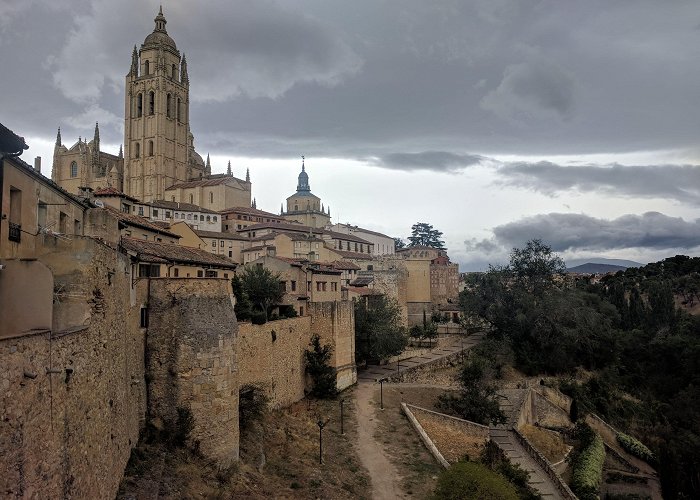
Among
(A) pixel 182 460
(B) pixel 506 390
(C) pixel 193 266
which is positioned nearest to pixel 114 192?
(C) pixel 193 266

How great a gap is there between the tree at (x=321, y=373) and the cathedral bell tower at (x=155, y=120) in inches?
2385

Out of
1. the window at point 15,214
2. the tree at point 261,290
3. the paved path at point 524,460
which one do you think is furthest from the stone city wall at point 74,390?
the paved path at point 524,460

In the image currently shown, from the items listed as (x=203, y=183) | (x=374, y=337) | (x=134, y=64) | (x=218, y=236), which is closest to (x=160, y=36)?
(x=134, y=64)

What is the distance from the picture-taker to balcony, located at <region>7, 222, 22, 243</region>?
12.5 metres

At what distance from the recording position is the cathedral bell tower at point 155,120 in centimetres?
8756

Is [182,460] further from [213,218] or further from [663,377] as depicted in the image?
[213,218]

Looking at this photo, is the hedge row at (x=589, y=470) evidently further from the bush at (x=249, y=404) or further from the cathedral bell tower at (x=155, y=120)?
the cathedral bell tower at (x=155, y=120)

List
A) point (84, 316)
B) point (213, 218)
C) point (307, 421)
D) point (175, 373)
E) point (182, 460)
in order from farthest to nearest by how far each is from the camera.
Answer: point (213, 218) → point (307, 421) → point (175, 373) → point (182, 460) → point (84, 316)

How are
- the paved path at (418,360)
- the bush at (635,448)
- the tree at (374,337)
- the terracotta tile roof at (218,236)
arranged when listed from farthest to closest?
the terracotta tile roof at (218,236) → the tree at (374,337) → the paved path at (418,360) → the bush at (635,448)

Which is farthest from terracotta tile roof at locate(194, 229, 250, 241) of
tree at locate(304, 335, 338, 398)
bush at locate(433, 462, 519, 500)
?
bush at locate(433, 462, 519, 500)

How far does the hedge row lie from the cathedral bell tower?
70.3 meters

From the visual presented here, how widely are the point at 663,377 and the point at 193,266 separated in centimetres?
4616

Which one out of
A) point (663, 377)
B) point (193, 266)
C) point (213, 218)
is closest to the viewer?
point (193, 266)

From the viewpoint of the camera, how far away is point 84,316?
37.1ft
